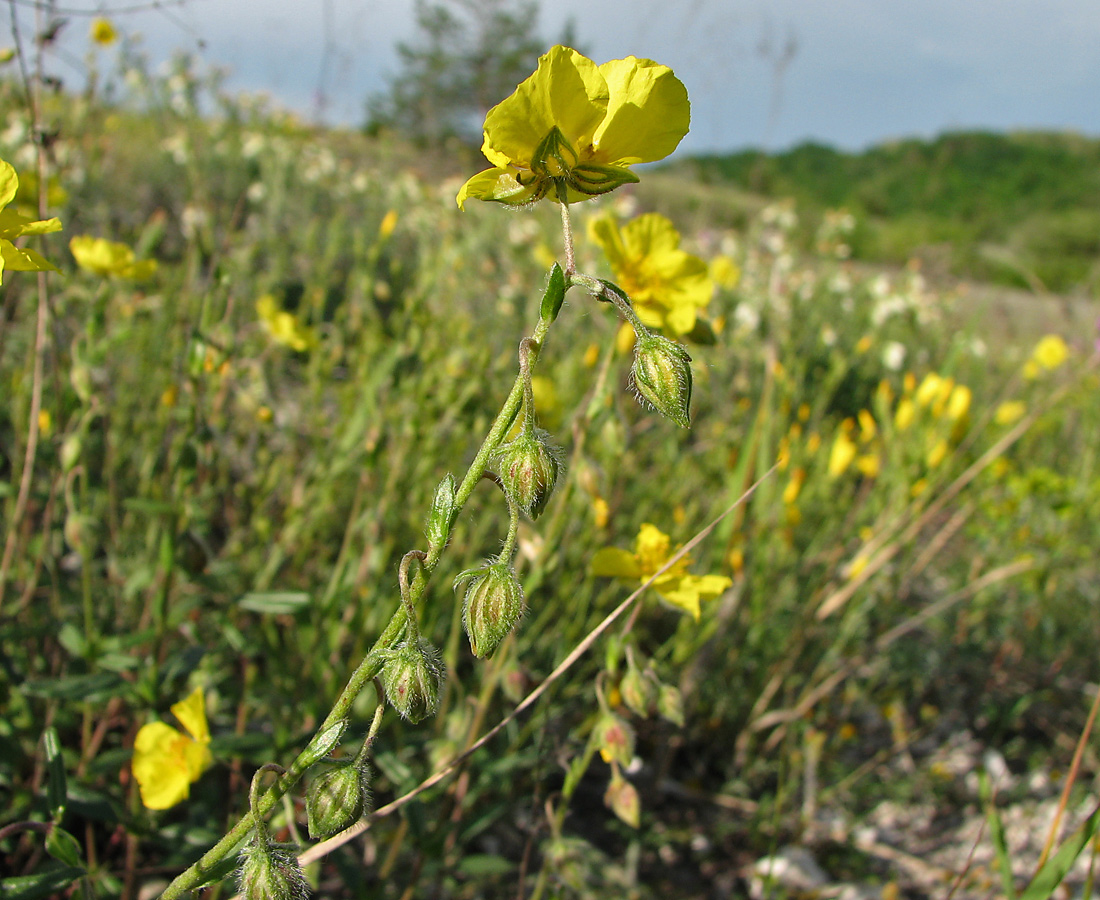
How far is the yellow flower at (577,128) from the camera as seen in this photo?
0.69m

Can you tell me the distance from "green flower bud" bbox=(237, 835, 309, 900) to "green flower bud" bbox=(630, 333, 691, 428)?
57 cm

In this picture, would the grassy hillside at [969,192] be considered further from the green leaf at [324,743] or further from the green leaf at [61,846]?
the green leaf at [61,846]

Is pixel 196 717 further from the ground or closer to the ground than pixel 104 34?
closer to the ground

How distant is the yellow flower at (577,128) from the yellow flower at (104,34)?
4.37 metres

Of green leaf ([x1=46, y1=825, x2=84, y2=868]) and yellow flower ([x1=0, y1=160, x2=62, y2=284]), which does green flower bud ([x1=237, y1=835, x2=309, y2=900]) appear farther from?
yellow flower ([x1=0, y1=160, x2=62, y2=284])

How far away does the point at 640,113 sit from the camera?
2.40 ft

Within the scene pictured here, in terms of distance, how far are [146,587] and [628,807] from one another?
124 cm

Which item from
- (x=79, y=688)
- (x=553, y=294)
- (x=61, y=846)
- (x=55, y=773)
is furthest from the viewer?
(x=79, y=688)

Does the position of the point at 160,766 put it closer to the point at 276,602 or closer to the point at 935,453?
the point at 276,602

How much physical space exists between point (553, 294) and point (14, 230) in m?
0.56

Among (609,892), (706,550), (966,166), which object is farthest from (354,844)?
(966,166)

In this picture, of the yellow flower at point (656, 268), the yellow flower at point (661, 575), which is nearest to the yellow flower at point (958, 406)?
the yellow flower at point (656, 268)

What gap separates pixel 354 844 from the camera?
1703 millimetres

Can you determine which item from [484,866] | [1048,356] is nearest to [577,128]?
[484,866]
